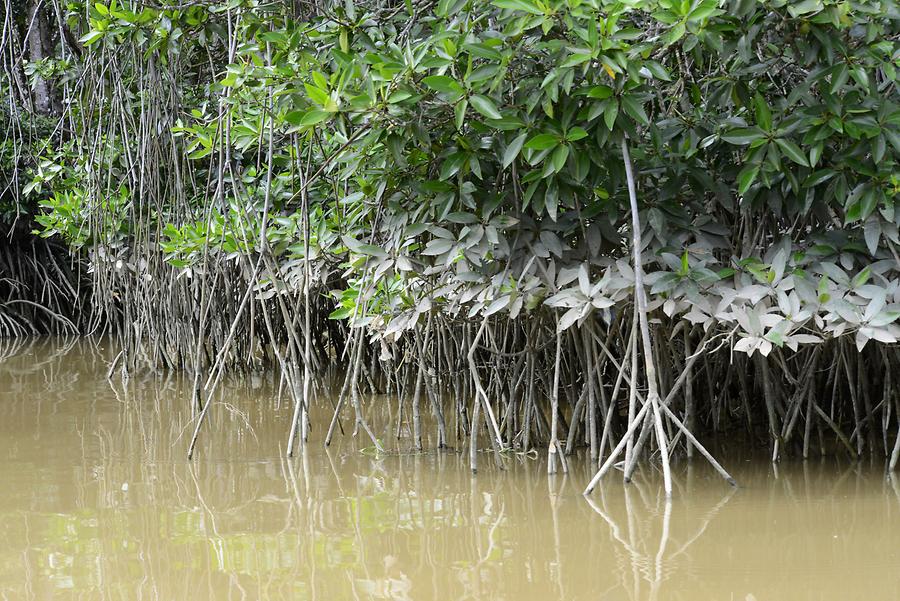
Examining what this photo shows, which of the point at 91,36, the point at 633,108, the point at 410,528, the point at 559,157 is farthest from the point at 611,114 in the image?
the point at 91,36

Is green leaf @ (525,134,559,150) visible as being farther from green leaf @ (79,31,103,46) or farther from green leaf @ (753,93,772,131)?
green leaf @ (79,31,103,46)

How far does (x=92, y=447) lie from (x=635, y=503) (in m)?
2.20

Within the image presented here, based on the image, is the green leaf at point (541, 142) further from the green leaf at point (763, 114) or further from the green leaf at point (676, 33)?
the green leaf at point (763, 114)

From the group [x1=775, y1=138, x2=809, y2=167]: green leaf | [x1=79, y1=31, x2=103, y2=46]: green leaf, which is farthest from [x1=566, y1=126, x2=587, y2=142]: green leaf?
[x1=79, y1=31, x2=103, y2=46]: green leaf

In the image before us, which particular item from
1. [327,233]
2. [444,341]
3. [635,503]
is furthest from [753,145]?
[327,233]

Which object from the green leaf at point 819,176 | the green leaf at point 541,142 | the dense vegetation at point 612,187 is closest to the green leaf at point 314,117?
the dense vegetation at point 612,187

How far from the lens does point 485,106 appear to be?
2.80m

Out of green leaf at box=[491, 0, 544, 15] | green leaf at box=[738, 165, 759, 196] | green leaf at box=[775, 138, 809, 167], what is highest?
green leaf at box=[491, 0, 544, 15]

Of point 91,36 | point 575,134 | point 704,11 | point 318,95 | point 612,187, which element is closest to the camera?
point 704,11

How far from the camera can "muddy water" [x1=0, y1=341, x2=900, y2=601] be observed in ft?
7.50

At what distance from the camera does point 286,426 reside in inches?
173

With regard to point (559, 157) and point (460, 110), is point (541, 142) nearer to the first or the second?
point (559, 157)

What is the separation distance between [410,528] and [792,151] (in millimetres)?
1494

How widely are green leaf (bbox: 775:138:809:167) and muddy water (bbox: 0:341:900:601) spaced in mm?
973
